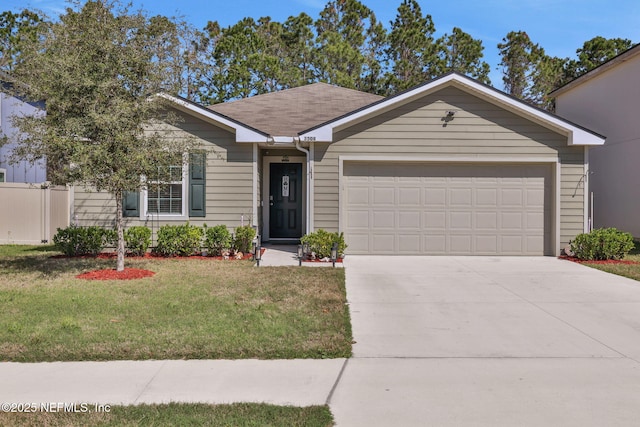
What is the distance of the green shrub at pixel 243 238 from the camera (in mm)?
11039

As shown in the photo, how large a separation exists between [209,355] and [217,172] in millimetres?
7457

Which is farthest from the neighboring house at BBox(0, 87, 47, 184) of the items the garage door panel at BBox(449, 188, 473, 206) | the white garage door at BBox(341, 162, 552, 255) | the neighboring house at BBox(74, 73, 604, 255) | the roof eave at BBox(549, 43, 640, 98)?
the roof eave at BBox(549, 43, 640, 98)

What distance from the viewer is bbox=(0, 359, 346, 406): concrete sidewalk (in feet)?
12.5

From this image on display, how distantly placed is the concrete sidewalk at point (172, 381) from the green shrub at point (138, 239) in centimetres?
666

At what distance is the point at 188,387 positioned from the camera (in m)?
4.01

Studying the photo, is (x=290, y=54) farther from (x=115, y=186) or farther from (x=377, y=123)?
(x=115, y=186)

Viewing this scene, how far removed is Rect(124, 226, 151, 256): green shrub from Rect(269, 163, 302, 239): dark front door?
3.66m

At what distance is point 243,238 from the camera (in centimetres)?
1111

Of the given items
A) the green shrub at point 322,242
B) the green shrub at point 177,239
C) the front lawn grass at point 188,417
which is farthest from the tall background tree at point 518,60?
the front lawn grass at point 188,417

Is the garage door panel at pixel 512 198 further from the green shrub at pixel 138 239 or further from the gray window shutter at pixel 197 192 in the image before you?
the green shrub at pixel 138 239

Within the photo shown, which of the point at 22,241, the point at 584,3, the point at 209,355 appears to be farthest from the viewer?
the point at 22,241

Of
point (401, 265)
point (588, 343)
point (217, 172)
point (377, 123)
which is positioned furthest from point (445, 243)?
point (588, 343)

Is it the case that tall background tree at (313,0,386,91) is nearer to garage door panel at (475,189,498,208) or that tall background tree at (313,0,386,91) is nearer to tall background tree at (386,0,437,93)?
tall background tree at (386,0,437,93)

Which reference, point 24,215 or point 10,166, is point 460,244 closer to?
point 24,215
